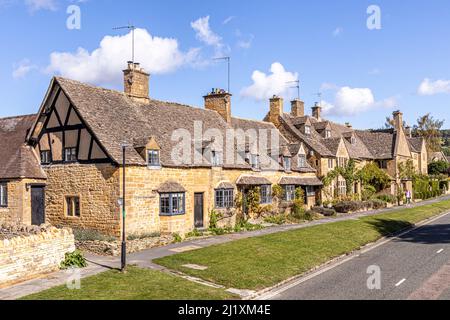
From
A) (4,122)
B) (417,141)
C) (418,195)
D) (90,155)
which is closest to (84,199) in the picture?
(90,155)

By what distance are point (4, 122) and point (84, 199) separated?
11.4 m

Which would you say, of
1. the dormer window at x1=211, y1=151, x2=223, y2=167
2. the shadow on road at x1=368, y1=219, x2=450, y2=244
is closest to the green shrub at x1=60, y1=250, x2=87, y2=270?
the dormer window at x1=211, y1=151, x2=223, y2=167

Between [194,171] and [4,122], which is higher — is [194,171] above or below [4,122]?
below

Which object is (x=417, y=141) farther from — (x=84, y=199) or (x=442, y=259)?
(x=84, y=199)

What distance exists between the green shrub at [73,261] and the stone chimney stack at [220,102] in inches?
829

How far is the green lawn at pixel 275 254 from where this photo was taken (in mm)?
18375

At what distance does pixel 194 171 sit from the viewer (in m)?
28.7

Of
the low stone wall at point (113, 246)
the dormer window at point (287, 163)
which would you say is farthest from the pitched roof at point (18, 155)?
the dormer window at point (287, 163)

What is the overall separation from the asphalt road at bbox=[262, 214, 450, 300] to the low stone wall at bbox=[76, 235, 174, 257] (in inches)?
354

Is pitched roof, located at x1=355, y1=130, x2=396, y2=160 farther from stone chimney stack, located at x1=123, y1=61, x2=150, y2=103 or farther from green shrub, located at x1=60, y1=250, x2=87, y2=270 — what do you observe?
green shrub, located at x1=60, y1=250, x2=87, y2=270

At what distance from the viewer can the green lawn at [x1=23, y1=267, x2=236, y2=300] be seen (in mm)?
14961

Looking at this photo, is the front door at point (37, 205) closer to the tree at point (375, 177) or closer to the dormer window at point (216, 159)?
the dormer window at point (216, 159)
